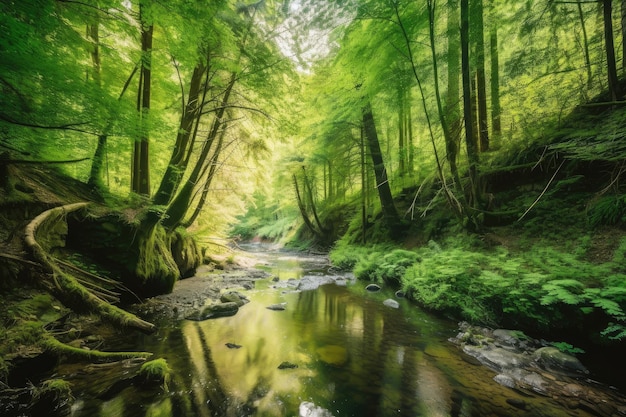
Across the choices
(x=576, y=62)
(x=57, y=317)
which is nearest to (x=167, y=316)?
(x=57, y=317)

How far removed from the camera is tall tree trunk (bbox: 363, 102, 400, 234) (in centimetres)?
1169

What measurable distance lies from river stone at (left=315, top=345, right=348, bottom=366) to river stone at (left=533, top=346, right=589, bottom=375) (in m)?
2.88

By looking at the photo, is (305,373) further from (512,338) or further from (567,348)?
(567,348)

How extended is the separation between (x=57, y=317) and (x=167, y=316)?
208 centimetres

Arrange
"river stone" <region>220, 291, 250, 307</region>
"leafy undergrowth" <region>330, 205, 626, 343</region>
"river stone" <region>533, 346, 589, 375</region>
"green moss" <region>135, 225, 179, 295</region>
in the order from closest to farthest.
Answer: "river stone" <region>533, 346, 589, 375</region> < "leafy undergrowth" <region>330, 205, 626, 343</region> < "green moss" <region>135, 225, 179, 295</region> < "river stone" <region>220, 291, 250, 307</region>

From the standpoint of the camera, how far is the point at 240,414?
9.18ft

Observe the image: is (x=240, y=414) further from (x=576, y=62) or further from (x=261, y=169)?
(x=576, y=62)

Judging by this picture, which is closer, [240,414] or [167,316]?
[240,414]

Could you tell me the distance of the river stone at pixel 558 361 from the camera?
11.7ft

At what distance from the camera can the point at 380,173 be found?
1221cm

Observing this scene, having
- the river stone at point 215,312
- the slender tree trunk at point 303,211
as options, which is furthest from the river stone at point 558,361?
the slender tree trunk at point 303,211

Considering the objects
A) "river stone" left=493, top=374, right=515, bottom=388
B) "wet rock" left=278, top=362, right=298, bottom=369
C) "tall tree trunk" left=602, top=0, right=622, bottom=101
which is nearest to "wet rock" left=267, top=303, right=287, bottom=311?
"wet rock" left=278, top=362, right=298, bottom=369

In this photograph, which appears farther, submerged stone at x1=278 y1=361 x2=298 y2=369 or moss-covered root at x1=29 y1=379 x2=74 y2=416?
submerged stone at x1=278 y1=361 x2=298 y2=369

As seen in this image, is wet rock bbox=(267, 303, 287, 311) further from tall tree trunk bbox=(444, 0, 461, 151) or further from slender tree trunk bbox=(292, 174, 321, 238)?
slender tree trunk bbox=(292, 174, 321, 238)
